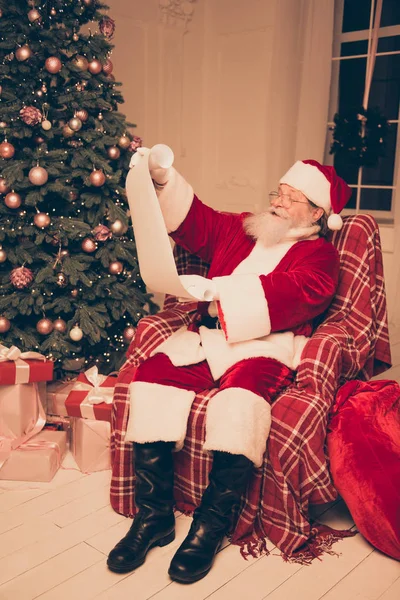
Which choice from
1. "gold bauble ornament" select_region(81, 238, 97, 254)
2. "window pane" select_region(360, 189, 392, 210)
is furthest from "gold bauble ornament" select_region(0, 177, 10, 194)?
"window pane" select_region(360, 189, 392, 210)

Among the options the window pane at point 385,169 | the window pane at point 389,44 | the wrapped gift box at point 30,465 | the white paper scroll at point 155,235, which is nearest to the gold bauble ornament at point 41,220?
the white paper scroll at point 155,235

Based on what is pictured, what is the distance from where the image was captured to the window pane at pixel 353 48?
4918 mm

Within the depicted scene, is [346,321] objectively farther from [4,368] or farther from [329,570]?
[4,368]

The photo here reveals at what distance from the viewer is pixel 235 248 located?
2438 mm

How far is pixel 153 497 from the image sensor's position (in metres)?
1.95

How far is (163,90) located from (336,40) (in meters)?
1.46

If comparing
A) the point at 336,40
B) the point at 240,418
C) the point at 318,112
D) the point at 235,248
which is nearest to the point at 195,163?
the point at 318,112

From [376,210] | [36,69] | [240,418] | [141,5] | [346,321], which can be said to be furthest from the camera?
[376,210]

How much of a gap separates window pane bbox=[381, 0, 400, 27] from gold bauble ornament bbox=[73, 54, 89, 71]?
117 inches

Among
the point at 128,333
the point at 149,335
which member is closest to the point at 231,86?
the point at 128,333

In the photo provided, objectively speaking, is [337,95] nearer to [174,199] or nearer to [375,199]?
[375,199]

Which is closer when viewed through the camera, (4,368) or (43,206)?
(4,368)

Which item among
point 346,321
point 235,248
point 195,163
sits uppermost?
point 195,163

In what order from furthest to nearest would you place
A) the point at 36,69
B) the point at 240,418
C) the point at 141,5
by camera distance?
the point at 141,5 < the point at 36,69 < the point at 240,418
